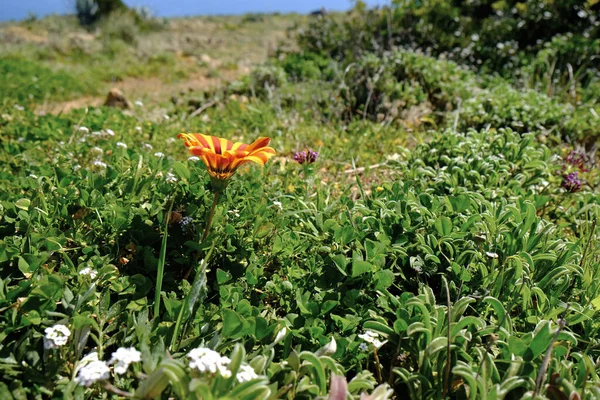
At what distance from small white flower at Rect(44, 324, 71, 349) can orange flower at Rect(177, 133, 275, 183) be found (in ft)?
2.22

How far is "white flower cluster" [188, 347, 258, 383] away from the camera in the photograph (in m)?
1.28

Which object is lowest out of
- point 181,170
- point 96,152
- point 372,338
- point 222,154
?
point 372,338

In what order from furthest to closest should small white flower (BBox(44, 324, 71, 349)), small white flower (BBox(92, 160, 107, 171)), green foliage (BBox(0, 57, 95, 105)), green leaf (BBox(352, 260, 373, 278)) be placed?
green foliage (BBox(0, 57, 95, 105)), small white flower (BBox(92, 160, 107, 171)), green leaf (BBox(352, 260, 373, 278)), small white flower (BBox(44, 324, 71, 349))

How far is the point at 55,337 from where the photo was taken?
4.60 feet

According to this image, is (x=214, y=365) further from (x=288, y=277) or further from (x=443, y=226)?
(x=443, y=226)

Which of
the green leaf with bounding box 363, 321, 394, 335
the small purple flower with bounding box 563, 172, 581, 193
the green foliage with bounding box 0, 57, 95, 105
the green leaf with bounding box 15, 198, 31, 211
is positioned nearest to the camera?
the green leaf with bounding box 363, 321, 394, 335

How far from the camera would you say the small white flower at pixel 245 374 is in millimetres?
1342

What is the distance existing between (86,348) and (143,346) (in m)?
0.37

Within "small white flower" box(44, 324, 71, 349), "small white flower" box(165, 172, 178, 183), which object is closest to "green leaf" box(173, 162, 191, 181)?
"small white flower" box(165, 172, 178, 183)

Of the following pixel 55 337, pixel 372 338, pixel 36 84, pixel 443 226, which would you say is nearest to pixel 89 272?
pixel 55 337

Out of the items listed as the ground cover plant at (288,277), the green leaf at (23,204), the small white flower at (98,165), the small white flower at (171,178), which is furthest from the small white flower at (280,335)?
the small white flower at (98,165)

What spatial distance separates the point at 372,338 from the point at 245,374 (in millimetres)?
481

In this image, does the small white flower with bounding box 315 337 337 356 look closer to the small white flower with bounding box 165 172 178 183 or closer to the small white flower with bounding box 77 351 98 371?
the small white flower with bounding box 77 351 98 371

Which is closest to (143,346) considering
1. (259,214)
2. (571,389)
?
(259,214)
